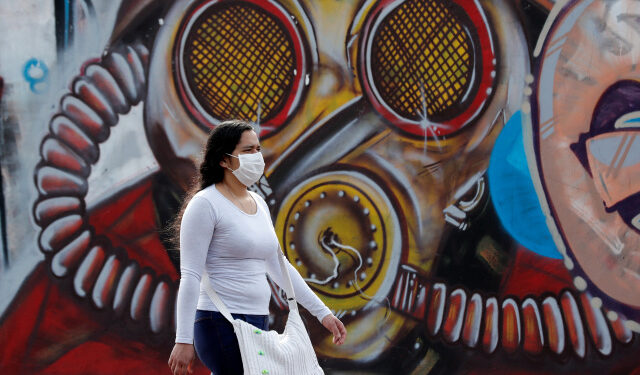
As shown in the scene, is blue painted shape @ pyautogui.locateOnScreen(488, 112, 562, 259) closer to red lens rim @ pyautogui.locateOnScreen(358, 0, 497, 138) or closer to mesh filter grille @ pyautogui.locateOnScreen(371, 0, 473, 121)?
red lens rim @ pyautogui.locateOnScreen(358, 0, 497, 138)

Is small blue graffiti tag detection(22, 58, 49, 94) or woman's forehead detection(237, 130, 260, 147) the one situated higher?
woman's forehead detection(237, 130, 260, 147)

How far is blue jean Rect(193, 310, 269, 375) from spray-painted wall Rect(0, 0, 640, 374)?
2435 millimetres

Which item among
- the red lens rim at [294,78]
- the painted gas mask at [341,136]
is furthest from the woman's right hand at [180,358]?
the red lens rim at [294,78]

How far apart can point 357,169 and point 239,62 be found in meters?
1.10

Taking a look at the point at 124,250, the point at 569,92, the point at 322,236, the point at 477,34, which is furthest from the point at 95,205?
the point at 569,92

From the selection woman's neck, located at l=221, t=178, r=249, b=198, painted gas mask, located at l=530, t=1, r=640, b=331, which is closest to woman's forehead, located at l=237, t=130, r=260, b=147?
woman's neck, located at l=221, t=178, r=249, b=198

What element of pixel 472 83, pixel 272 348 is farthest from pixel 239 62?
pixel 272 348

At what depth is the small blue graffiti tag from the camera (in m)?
5.60

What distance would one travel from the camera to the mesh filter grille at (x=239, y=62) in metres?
5.68

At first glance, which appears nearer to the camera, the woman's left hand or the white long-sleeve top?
the white long-sleeve top

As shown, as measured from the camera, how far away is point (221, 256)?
3.32 metres

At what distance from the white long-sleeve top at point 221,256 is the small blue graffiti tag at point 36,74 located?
8.87 feet

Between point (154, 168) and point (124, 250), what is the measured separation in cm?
60

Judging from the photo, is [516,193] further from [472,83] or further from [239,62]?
[239,62]
